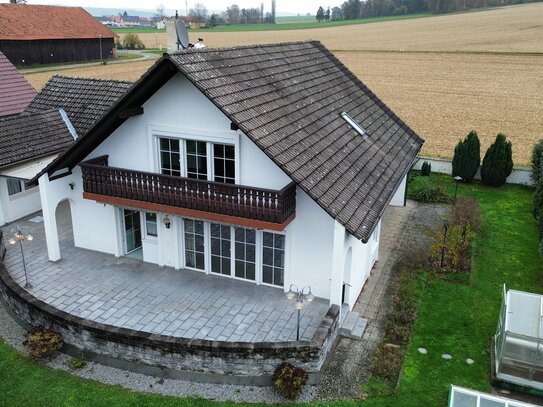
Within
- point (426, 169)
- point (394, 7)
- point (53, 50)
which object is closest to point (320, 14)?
point (394, 7)

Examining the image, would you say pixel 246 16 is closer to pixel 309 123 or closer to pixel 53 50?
pixel 53 50

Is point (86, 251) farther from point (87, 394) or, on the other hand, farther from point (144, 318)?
point (87, 394)

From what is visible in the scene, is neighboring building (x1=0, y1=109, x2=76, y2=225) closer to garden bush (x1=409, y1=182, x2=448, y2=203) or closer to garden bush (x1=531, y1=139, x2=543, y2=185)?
garden bush (x1=409, y1=182, x2=448, y2=203)

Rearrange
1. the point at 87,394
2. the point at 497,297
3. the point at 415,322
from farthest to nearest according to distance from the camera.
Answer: the point at 497,297 → the point at 415,322 → the point at 87,394

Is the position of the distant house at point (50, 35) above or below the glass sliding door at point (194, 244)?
above

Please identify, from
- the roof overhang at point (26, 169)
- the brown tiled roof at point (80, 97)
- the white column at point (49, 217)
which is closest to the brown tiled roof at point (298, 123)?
the white column at point (49, 217)

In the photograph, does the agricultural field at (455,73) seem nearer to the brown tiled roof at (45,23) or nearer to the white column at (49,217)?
the brown tiled roof at (45,23)

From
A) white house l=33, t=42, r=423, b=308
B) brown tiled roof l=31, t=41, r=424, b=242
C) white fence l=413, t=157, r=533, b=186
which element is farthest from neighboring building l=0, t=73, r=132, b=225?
white fence l=413, t=157, r=533, b=186

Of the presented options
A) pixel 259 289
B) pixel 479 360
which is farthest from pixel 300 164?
pixel 479 360
